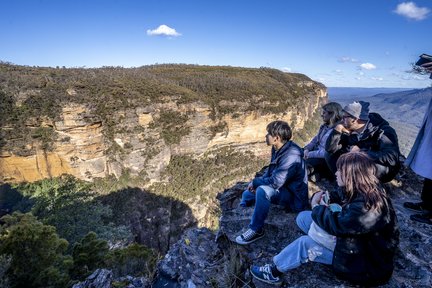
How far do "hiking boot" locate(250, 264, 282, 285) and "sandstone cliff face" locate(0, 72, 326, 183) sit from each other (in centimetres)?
1936

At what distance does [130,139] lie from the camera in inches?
885

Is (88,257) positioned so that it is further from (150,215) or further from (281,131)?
(150,215)

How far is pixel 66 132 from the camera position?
19.2 m

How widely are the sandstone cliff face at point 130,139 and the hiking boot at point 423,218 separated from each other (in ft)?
65.8

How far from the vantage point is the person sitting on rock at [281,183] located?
3723 mm

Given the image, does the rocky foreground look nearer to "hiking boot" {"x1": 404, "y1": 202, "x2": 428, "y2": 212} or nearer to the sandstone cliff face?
"hiking boot" {"x1": 404, "y1": 202, "x2": 428, "y2": 212}

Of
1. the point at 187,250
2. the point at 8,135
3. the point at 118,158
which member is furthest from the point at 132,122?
the point at 187,250

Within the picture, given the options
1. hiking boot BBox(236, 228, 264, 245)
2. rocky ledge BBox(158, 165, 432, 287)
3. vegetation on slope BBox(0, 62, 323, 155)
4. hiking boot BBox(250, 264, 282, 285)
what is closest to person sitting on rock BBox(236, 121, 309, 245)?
hiking boot BBox(236, 228, 264, 245)

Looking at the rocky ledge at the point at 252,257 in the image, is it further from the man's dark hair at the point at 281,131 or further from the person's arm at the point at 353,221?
the man's dark hair at the point at 281,131

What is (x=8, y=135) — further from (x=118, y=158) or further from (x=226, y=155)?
(x=226, y=155)

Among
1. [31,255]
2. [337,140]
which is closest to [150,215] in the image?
[31,255]

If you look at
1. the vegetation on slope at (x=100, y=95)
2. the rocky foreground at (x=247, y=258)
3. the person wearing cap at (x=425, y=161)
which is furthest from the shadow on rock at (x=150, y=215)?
the person wearing cap at (x=425, y=161)

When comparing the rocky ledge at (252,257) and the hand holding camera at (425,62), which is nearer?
the rocky ledge at (252,257)

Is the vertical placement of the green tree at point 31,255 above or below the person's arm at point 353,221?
below
